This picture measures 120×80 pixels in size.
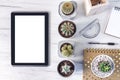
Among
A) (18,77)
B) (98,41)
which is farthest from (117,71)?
(18,77)

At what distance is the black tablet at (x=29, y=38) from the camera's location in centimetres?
107

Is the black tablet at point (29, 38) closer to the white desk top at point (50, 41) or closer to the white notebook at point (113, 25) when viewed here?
the white desk top at point (50, 41)

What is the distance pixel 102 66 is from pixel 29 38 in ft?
0.90

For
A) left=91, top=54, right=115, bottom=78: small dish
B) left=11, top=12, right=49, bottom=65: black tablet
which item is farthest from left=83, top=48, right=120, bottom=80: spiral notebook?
left=11, top=12, right=49, bottom=65: black tablet

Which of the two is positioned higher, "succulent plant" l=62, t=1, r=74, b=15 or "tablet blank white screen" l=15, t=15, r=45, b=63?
"succulent plant" l=62, t=1, r=74, b=15

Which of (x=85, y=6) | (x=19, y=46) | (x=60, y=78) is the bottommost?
(x=60, y=78)

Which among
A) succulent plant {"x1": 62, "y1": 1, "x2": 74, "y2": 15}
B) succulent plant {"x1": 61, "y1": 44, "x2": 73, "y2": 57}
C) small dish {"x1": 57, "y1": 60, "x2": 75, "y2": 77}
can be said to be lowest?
small dish {"x1": 57, "y1": 60, "x2": 75, "y2": 77}

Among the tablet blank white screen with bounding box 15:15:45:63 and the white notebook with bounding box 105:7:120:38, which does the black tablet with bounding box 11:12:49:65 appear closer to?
the tablet blank white screen with bounding box 15:15:45:63

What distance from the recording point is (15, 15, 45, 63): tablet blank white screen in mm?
1073

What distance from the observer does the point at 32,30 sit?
1.08m

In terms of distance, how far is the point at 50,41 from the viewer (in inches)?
42.5

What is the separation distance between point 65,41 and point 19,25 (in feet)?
0.56

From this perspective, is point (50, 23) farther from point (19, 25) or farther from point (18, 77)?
point (18, 77)

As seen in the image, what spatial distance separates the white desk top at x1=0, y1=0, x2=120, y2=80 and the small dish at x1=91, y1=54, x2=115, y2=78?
0.04 m
